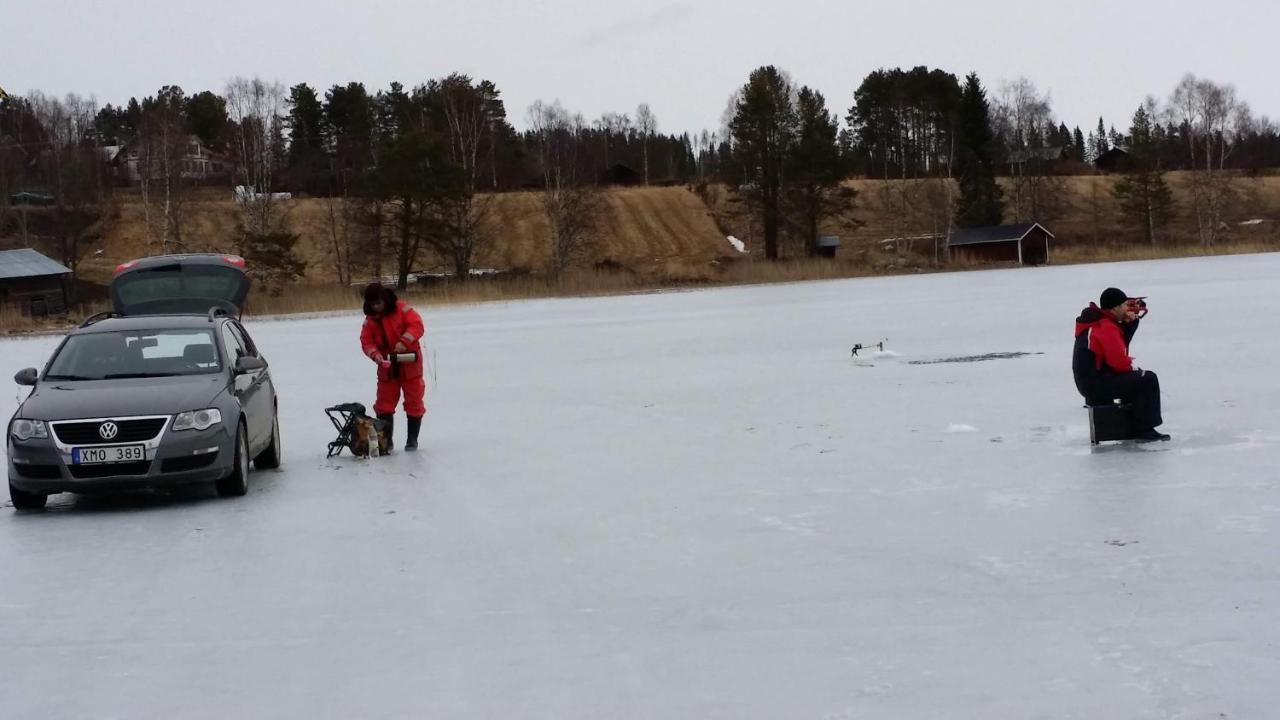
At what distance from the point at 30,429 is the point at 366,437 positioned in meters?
3.46

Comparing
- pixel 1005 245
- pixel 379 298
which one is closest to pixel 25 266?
pixel 379 298

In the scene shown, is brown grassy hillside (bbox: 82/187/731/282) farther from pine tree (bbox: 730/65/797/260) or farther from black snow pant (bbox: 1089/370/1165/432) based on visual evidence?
black snow pant (bbox: 1089/370/1165/432)

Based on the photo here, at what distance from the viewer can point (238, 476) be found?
1118 cm

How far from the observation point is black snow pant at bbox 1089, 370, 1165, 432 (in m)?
11.7

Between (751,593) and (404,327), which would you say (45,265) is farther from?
(751,593)

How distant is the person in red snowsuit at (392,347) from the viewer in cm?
1348

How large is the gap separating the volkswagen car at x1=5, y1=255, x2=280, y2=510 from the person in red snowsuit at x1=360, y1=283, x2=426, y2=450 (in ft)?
3.59

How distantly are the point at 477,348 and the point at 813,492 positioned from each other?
20.6 meters

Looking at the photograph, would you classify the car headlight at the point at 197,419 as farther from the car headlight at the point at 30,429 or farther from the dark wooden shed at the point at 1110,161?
the dark wooden shed at the point at 1110,161

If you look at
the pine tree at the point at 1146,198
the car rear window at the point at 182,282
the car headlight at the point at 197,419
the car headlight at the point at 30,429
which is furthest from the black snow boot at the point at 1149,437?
the pine tree at the point at 1146,198

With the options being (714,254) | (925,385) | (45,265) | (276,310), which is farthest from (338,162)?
(925,385)

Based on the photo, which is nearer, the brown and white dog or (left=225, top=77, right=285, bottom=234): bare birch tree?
the brown and white dog

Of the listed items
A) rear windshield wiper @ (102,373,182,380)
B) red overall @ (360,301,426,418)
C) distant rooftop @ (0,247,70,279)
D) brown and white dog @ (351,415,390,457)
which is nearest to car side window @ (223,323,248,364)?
rear windshield wiper @ (102,373,182,380)

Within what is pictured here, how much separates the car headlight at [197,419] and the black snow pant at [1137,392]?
7240 mm
